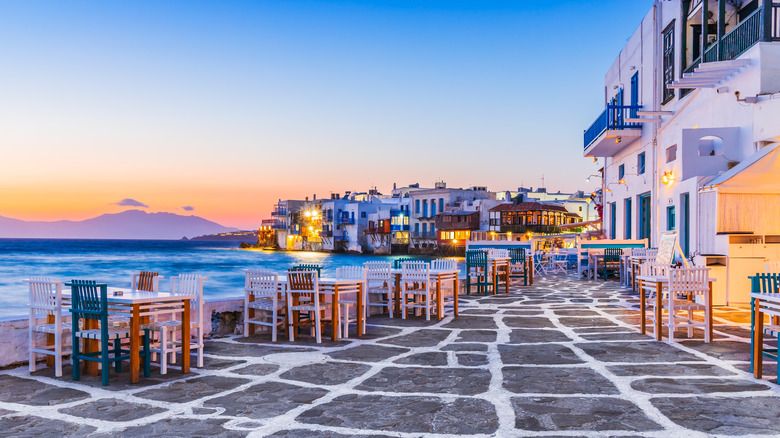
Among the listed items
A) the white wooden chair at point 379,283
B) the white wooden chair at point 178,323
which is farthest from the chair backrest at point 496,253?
the white wooden chair at point 178,323

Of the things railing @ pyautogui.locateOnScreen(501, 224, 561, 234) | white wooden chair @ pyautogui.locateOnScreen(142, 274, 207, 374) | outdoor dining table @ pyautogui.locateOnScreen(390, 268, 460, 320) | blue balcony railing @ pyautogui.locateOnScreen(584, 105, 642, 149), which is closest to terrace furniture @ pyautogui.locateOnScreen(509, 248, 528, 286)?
blue balcony railing @ pyautogui.locateOnScreen(584, 105, 642, 149)

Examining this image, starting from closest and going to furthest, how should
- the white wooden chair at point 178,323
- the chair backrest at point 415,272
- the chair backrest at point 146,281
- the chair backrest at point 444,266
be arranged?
the white wooden chair at point 178,323, the chair backrest at point 146,281, the chair backrest at point 415,272, the chair backrest at point 444,266

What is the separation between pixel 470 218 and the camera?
6675 centimetres

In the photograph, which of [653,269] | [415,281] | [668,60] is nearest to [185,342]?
[415,281]

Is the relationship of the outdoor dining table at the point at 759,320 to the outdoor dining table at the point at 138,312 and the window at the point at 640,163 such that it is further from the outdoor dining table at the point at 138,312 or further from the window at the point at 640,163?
the window at the point at 640,163

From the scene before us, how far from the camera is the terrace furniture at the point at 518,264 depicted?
17.3m

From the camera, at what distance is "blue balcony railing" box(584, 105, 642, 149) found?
18500 millimetres

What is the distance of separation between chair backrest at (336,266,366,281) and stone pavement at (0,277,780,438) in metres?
1.14

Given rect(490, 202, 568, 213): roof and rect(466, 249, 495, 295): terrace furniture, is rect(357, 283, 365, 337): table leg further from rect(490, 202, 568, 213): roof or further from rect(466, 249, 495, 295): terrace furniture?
rect(490, 202, 568, 213): roof

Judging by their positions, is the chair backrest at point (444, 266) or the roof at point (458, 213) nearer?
the chair backrest at point (444, 266)

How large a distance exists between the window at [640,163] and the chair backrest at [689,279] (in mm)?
11169

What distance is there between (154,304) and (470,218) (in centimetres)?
6152

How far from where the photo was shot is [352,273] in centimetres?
952

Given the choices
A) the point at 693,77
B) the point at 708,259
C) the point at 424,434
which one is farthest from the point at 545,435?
the point at 693,77
